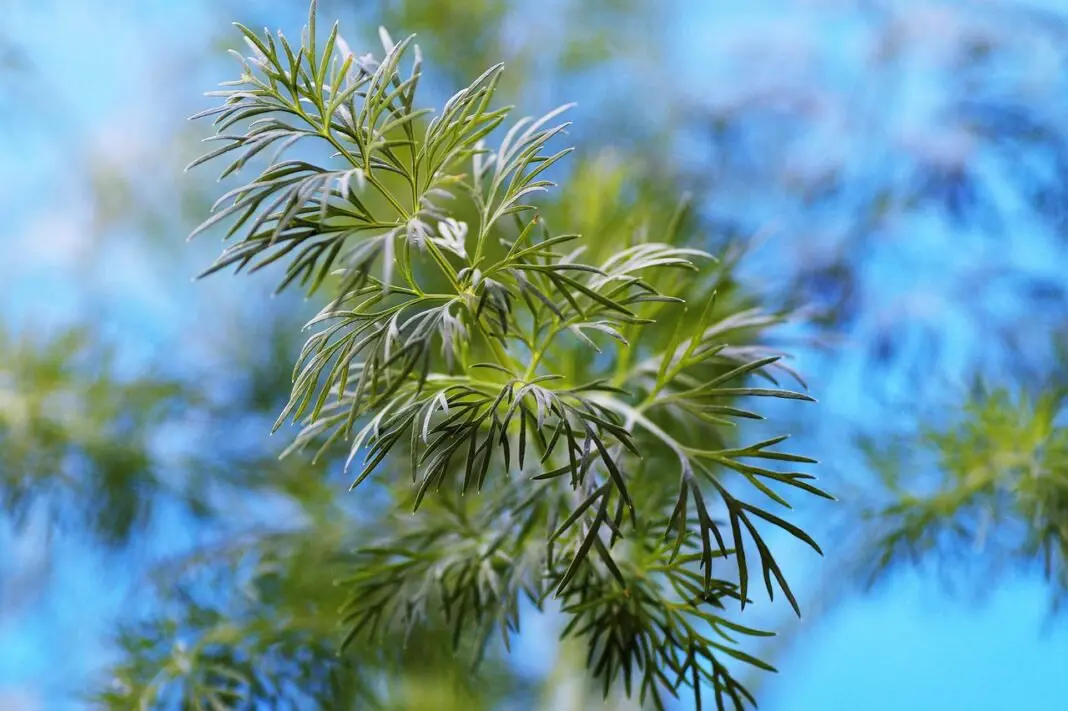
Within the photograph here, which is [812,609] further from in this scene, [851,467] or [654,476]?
[654,476]

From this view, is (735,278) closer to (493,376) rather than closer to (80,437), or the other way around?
(493,376)

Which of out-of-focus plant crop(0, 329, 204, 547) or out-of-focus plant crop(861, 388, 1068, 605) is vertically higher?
out-of-focus plant crop(861, 388, 1068, 605)

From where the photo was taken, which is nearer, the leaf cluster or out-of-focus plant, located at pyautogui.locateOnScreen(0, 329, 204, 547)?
the leaf cluster

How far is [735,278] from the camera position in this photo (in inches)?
32.9

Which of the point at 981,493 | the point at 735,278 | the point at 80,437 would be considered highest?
the point at 735,278

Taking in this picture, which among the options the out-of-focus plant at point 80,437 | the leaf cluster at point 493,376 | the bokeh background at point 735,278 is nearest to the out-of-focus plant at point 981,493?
the bokeh background at point 735,278

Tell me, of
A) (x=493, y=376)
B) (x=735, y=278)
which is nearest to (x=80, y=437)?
(x=493, y=376)

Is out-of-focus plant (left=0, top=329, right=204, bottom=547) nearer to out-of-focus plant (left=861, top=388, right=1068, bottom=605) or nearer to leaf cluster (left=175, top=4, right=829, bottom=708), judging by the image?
leaf cluster (left=175, top=4, right=829, bottom=708)

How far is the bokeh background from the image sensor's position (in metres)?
0.85

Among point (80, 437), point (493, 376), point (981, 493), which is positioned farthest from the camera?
point (80, 437)

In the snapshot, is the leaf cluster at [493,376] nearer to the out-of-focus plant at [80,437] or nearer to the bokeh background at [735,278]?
the bokeh background at [735,278]

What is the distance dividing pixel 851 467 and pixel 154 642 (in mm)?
632

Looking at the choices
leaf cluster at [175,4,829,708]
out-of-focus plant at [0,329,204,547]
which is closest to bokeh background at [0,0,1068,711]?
out-of-focus plant at [0,329,204,547]

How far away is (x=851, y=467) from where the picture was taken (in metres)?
0.98
